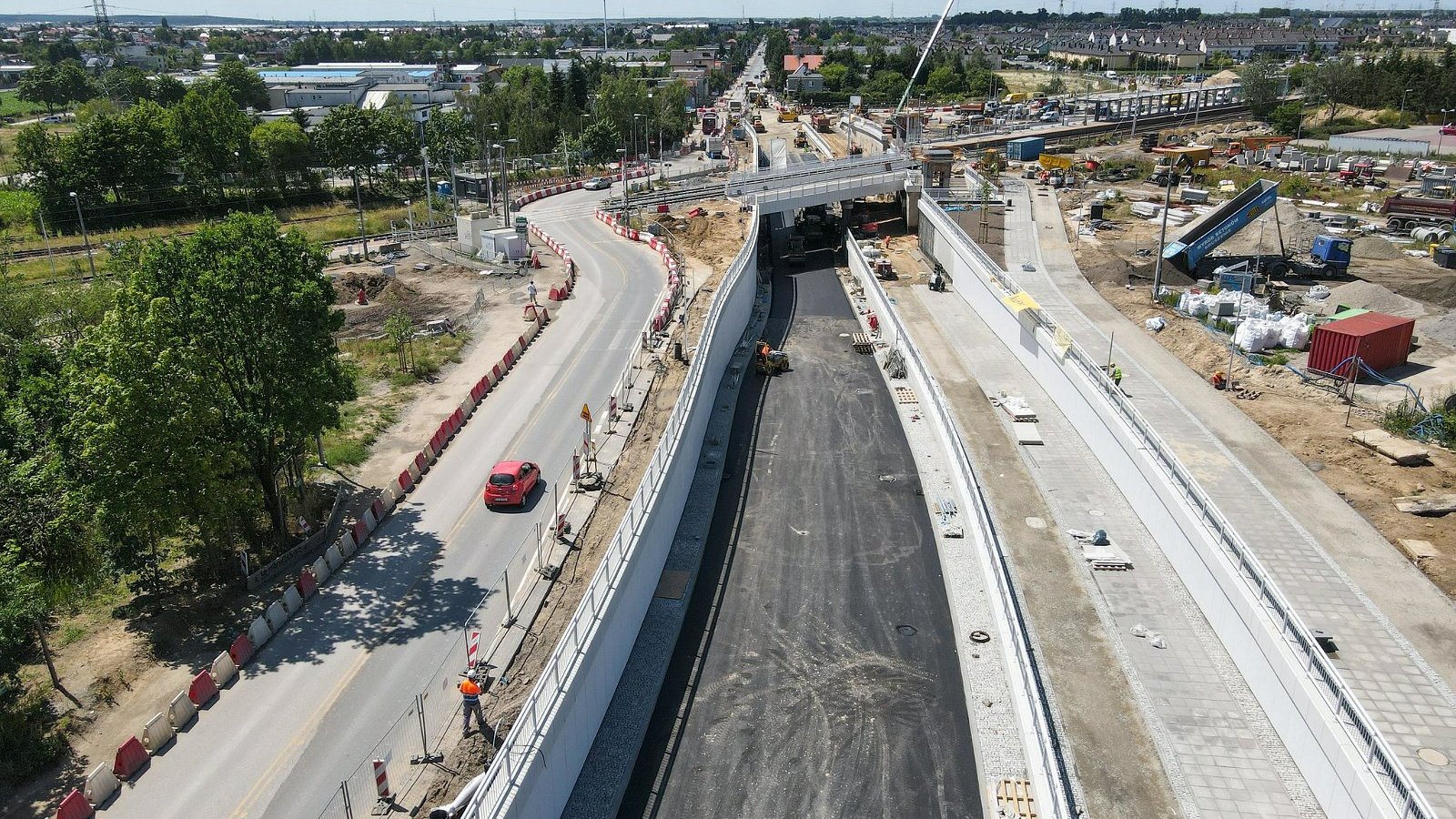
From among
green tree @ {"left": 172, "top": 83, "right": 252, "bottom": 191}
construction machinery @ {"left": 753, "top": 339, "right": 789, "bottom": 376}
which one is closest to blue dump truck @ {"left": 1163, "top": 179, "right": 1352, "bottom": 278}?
construction machinery @ {"left": 753, "top": 339, "right": 789, "bottom": 376}

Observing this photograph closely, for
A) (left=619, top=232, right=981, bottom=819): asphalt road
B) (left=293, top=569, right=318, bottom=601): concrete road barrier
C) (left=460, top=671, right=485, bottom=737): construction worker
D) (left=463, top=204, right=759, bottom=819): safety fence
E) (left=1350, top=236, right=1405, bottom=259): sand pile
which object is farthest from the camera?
(left=1350, top=236, right=1405, bottom=259): sand pile

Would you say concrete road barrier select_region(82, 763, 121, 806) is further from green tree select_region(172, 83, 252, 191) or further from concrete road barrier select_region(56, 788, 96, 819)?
green tree select_region(172, 83, 252, 191)

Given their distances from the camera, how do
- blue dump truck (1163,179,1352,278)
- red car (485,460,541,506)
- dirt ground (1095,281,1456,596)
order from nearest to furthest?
dirt ground (1095,281,1456,596)
red car (485,460,541,506)
blue dump truck (1163,179,1352,278)

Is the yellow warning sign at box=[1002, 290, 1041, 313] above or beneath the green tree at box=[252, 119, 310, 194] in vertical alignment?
beneath

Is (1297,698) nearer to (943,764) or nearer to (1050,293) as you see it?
(943,764)

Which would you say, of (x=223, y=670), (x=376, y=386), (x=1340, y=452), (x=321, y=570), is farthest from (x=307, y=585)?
(x=1340, y=452)

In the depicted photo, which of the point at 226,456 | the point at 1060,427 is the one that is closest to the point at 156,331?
the point at 226,456

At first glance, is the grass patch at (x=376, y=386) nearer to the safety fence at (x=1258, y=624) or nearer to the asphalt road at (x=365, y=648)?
the asphalt road at (x=365, y=648)

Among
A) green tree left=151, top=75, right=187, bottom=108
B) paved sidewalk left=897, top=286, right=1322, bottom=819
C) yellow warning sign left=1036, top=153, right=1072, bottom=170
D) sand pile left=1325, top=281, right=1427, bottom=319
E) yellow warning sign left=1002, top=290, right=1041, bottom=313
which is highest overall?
green tree left=151, top=75, right=187, bottom=108

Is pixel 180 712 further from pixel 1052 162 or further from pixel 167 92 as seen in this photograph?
pixel 167 92
